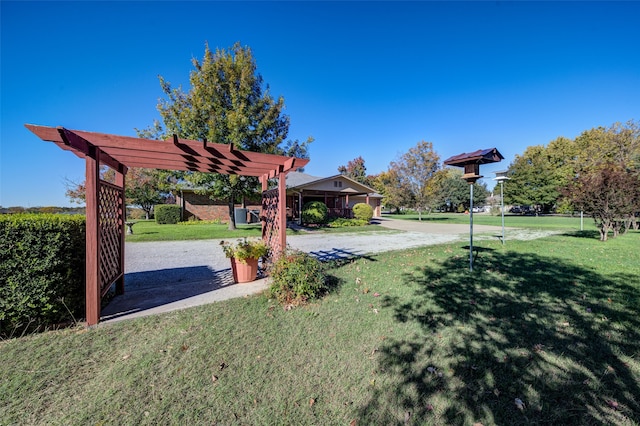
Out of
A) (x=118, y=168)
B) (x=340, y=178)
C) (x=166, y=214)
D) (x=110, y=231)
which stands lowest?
(x=166, y=214)

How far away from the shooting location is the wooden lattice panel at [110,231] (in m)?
3.81

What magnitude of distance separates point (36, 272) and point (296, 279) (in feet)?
10.4

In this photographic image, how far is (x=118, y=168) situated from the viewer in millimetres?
4508

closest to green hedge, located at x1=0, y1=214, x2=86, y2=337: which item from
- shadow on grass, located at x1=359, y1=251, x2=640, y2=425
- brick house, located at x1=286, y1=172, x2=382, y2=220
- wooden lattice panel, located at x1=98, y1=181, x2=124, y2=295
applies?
wooden lattice panel, located at x1=98, y1=181, x2=124, y2=295

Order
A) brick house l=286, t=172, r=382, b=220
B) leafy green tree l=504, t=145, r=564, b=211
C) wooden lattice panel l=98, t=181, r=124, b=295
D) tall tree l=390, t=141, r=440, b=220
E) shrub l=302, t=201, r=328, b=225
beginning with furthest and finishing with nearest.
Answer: leafy green tree l=504, t=145, r=564, b=211 → tall tree l=390, t=141, r=440, b=220 → brick house l=286, t=172, r=382, b=220 → shrub l=302, t=201, r=328, b=225 → wooden lattice panel l=98, t=181, r=124, b=295

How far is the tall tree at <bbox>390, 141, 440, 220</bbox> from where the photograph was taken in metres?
25.2

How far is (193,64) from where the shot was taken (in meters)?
11.7

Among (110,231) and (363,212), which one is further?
(363,212)

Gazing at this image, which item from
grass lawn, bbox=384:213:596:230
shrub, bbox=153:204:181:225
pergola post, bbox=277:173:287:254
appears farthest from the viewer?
shrub, bbox=153:204:181:225

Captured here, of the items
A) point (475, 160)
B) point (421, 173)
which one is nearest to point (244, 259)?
point (475, 160)

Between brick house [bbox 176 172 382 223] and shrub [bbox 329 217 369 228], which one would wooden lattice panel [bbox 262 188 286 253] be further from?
brick house [bbox 176 172 382 223]

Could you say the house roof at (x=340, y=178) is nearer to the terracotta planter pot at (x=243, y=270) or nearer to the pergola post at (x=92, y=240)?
the terracotta planter pot at (x=243, y=270)

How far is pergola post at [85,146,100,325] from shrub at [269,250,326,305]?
7.71ft

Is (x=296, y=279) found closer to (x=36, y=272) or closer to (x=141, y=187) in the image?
(x=36, y=272)
